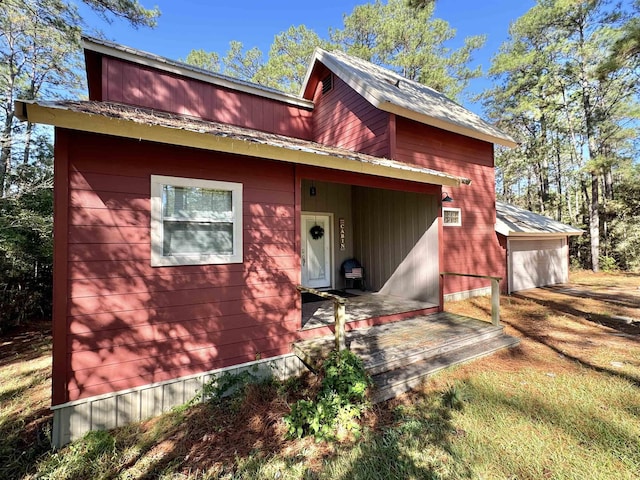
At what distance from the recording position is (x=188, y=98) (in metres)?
6.44

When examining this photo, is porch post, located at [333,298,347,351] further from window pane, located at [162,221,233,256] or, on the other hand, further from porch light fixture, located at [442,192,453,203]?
porch light fixture, located at [442,192,453,203]

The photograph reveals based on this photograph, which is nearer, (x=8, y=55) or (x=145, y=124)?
(x=145, y=124)

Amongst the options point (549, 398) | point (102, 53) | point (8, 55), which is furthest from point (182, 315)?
point (8, 55)

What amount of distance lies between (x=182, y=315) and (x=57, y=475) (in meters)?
1.63

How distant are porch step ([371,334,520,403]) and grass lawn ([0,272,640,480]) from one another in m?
0.11

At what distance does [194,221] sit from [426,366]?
3.54m

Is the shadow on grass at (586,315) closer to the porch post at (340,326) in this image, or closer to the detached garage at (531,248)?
the detached garage at (531,248)

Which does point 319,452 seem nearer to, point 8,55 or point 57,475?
point 57,475

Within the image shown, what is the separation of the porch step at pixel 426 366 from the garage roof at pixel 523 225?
Answer: 16.5 ft

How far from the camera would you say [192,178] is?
3561 mm

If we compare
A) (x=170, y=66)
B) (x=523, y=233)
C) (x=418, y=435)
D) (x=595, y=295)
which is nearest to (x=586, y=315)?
(x=595, y=295)

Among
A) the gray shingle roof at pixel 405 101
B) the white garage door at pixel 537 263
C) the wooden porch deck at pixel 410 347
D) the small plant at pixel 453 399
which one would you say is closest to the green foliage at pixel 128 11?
the gray shingle roof at pixel 405 101

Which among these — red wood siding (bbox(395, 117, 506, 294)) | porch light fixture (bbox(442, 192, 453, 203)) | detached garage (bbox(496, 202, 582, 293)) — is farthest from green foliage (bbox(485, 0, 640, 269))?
porch light fixture (bbox(442, 192, 453, 203))

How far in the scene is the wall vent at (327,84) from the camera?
795cm
